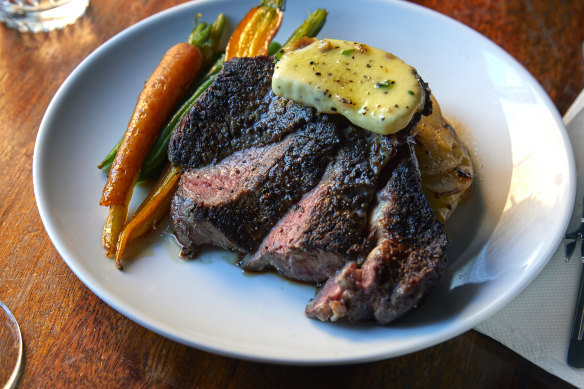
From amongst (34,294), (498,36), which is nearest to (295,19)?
(498,36)

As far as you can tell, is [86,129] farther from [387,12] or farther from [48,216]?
[387,12]

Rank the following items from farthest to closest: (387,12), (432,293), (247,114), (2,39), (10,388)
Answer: (2,39) → (387,12) → (247,114) → (432,293) → (10,388)

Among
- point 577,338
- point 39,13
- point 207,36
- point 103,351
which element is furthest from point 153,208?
point 39,13

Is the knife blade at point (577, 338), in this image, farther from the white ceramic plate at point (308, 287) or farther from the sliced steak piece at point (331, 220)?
the sliced steak piece at point (331, 220)

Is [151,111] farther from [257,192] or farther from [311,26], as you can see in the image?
[311,26]

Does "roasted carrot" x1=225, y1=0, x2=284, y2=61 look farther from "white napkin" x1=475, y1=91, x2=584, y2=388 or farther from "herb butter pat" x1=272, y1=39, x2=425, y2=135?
"white napkin" x1=475, y1=91, x2=584, y2=388

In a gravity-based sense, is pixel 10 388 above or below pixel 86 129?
below

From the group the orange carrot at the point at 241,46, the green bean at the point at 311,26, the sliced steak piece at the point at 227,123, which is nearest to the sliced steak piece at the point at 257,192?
the sliced steak piece at the point at 227,123
